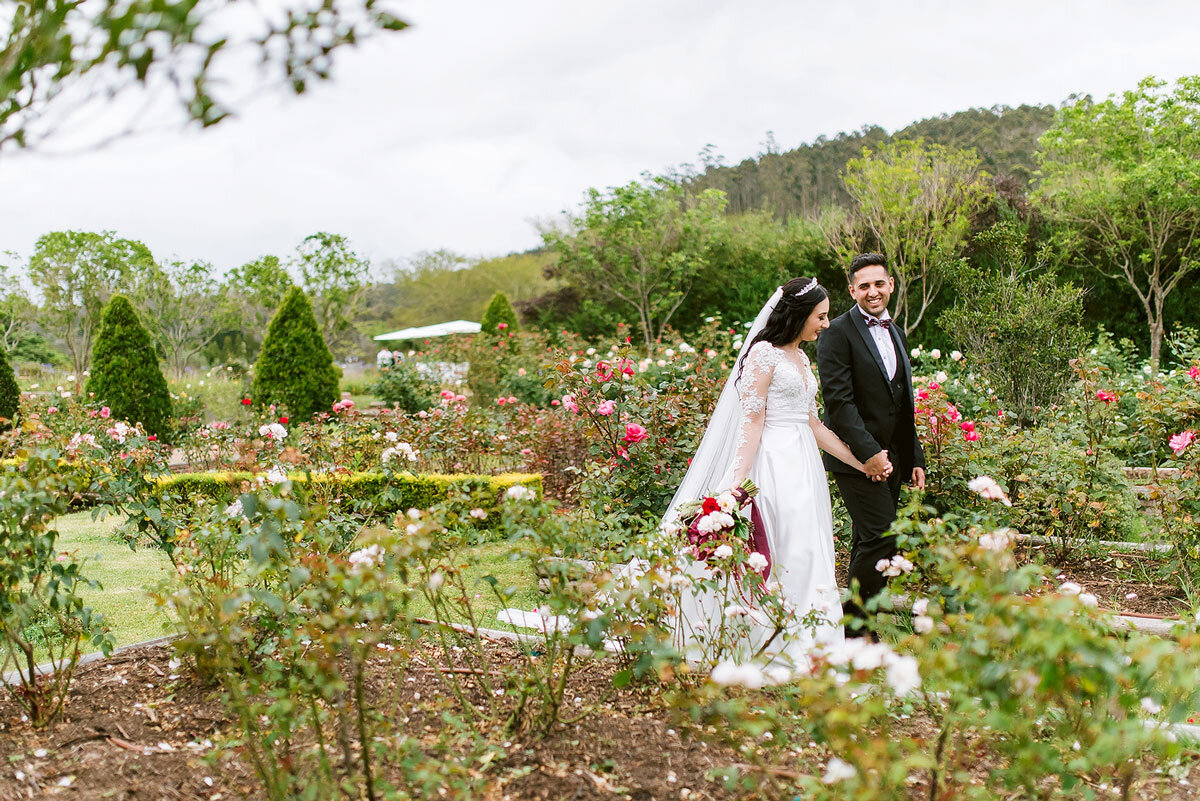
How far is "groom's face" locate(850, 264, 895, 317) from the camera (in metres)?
3.59

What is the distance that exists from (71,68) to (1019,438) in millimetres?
4838

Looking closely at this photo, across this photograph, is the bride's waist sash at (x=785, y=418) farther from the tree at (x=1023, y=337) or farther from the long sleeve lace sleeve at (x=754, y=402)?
the tree at (x=1023, y=337)

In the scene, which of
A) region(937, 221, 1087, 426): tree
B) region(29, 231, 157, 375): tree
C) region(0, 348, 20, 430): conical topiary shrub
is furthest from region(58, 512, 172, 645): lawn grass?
region(29, 231, 157, 375): tree

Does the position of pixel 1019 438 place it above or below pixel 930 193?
below

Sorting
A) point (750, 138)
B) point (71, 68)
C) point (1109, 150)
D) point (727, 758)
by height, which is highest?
point (750, 138)

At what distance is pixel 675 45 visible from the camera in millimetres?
6523

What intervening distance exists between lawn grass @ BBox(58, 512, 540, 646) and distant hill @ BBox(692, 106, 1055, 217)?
24295 millimetres

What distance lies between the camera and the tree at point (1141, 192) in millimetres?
14195

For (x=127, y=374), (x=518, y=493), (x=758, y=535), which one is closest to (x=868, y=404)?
(x=758, y=535)

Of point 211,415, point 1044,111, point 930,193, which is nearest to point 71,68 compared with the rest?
point 211,415

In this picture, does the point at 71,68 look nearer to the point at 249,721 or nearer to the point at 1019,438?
the point at 249,721

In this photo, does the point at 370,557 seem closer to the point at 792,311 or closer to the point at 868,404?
the point at 792,311

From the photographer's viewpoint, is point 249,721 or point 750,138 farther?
point 750,138

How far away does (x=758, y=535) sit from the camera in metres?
3.59
